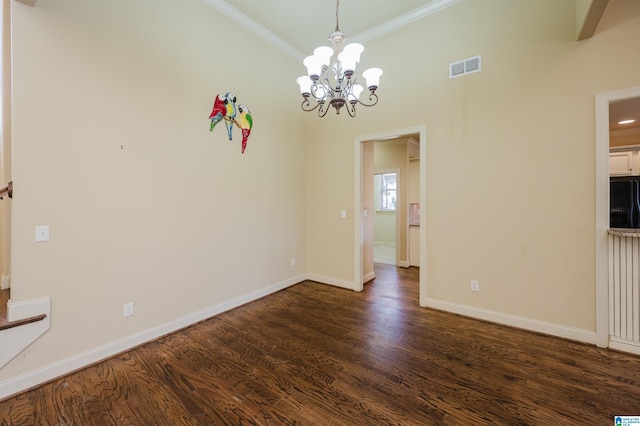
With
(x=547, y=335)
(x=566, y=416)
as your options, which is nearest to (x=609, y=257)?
(x=547, y=335)

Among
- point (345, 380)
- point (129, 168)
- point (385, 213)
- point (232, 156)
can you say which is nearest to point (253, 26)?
point (232, 156)

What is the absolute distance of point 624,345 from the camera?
2.43m

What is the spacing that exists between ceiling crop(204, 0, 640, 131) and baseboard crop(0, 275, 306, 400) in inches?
150

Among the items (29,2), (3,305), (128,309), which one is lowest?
(128,309)

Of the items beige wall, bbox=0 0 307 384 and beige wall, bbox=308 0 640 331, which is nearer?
beige wall, bbox=0 0 307 384

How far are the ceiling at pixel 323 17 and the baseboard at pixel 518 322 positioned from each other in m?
2.47

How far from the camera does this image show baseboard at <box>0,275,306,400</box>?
1.95 meters

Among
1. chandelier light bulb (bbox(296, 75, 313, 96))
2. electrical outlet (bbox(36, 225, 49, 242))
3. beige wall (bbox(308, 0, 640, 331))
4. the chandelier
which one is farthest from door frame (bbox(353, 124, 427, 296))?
Result: electrical outlet (bbox(36, 225, 49, 242))

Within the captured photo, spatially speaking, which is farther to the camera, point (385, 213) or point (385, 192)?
point (385, 192)

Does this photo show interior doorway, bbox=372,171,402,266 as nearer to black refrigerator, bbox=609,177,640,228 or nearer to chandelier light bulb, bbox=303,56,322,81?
black refrigerator, bbox=609,177,640,228

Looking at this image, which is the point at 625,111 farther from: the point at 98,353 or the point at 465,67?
the point at 98,353

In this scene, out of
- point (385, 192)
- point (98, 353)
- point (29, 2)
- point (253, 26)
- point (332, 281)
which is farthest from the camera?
point (385, 192)

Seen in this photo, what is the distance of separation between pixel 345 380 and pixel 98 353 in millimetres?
2223

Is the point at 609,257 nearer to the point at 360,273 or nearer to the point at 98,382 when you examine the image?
the point at 360,273
